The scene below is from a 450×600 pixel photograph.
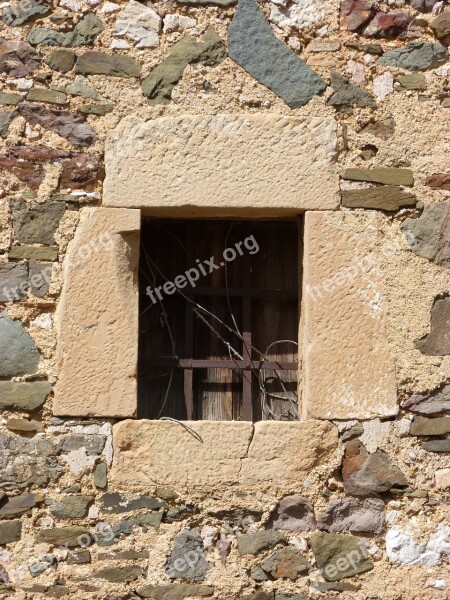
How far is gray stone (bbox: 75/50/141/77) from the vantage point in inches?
129

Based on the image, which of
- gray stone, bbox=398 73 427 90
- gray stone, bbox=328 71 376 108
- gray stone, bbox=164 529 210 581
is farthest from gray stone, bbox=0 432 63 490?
gray stone, bbox=398 73 427 90

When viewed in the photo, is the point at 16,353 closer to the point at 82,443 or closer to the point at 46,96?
the point at 82,443

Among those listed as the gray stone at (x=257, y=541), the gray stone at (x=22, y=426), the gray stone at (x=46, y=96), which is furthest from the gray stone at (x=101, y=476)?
the gray stone at (x=46, y=96)

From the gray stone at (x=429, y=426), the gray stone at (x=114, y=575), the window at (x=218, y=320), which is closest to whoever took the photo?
the gray stone at (x=114, y=575)

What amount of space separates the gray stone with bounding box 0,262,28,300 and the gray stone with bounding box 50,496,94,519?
2.48ft

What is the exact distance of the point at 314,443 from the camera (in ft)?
10.3

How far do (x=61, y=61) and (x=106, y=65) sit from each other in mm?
172

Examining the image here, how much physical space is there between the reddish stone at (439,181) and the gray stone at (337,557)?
135 centimetres

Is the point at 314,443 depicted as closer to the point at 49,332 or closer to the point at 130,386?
the point at 130,386

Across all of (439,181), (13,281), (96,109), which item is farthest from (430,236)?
(13,281)

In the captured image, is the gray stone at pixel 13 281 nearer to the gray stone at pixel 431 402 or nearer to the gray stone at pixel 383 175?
the gray stone at pixel 383 175

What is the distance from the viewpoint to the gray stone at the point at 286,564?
3.10 meters

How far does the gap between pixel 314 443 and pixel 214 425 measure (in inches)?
14.5

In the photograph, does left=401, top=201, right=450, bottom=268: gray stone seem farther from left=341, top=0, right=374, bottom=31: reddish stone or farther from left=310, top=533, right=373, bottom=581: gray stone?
left=310, top=533, right=373, bottom=581: gray stone
